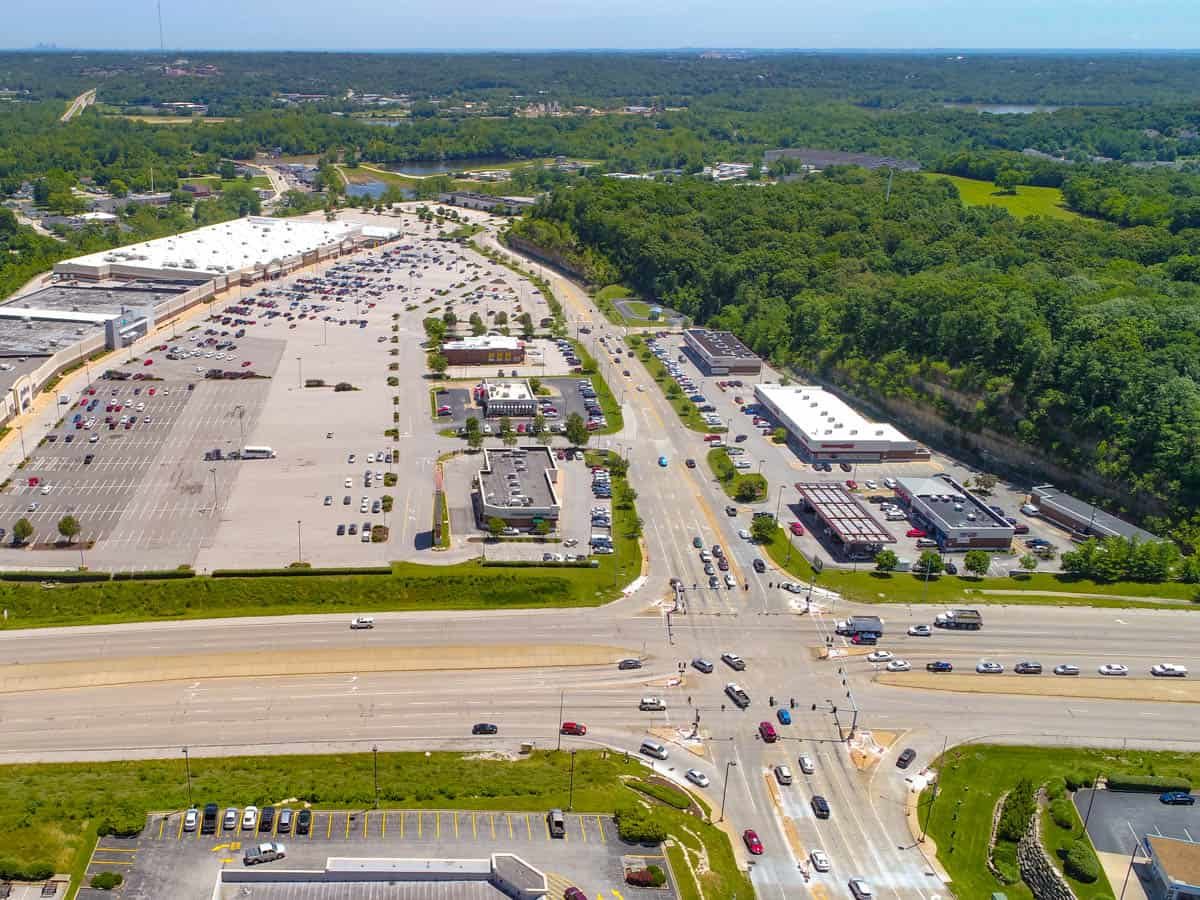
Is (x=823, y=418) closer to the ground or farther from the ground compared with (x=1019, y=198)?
closer to the ground

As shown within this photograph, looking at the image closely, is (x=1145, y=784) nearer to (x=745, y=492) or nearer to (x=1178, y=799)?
(x=1178, y=799)

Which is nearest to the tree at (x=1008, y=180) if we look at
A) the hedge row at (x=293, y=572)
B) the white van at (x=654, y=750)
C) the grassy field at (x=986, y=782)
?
the grassy field at (x=986, y=782)

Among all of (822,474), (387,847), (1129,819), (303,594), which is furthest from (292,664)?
(822,474)

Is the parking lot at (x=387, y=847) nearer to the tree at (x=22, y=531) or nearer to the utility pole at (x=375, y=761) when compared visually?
the utility pole at (x=375, y=761)

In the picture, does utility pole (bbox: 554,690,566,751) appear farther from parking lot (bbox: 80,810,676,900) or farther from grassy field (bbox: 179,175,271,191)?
grassy field (bbox: 179,175,271,191)

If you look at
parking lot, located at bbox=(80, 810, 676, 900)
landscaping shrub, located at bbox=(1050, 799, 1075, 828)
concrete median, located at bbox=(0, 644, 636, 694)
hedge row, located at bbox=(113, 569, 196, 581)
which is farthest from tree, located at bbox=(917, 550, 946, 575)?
hedge row, located at bbox=(113, 569, 196, 581)

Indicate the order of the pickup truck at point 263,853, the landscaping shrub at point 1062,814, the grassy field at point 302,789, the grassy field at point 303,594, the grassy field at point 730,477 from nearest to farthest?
the pickup truck at point 263,853
the grassy field at point 302,789
the landscaping shrub at point 1062,814
the grassy field at point 303,594
the grassy field at point 730,477
